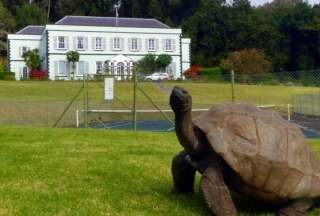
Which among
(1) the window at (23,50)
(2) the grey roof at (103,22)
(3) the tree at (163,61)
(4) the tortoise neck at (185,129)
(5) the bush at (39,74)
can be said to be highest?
(2) the grey roof at (103,22)

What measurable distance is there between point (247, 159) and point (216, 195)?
17.1 inches

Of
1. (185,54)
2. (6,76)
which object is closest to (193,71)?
(185,54)

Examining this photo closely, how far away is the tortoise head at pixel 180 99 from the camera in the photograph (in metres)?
5.34

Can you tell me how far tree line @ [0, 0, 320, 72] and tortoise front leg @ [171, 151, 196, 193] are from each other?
64106 millimetres

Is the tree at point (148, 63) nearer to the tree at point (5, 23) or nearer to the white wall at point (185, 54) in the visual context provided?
the white wall at point (185, 54)

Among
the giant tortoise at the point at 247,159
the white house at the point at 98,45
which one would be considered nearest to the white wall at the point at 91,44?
the white house at the point at 98,45

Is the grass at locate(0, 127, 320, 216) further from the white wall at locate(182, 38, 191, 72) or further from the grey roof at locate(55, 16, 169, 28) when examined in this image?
the white wall at locate(182, 38, 191, 72)

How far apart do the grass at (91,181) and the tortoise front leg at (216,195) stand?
1.41 feet

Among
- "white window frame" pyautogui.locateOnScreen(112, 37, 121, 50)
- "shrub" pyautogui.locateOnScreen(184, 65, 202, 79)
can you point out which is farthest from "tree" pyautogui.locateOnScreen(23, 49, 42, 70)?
"shrub" pyautogui.locateOnScreen(184, 65, 202, 79)

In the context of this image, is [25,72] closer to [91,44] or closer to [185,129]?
[91,44]

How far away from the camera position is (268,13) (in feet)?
279

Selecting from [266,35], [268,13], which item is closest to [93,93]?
[266,35]

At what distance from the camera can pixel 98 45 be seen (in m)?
73.1

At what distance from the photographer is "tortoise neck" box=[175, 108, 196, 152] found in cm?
557
